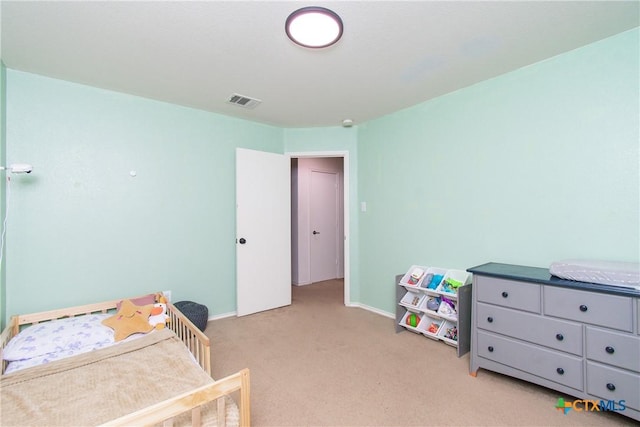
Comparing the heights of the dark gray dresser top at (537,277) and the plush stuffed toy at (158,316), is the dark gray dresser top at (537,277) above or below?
above

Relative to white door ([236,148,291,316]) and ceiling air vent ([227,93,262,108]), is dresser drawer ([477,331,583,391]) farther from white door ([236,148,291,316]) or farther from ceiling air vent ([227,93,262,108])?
ceiling air vent ([227,93,262,108])

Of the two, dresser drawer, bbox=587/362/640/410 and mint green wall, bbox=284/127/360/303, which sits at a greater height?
mint green wall, bbox=284/127/360/303

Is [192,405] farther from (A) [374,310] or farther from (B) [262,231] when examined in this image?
(A) [374,310]

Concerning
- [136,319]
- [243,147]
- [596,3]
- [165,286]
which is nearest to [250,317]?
[165,286]

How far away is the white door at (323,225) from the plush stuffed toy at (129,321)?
311cm

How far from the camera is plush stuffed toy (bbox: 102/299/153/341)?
6.90 ft

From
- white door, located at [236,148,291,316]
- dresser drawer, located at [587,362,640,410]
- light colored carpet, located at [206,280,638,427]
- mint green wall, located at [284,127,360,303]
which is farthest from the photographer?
mint green wall, located at [284,127,360,303]

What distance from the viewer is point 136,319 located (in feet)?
7.23

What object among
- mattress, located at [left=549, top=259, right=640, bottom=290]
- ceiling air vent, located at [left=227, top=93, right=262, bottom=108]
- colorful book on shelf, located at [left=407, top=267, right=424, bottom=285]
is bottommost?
colorful book on shelf, located at [left=407, top=267, right=424, bottom=285]

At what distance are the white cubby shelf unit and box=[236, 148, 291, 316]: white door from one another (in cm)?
151

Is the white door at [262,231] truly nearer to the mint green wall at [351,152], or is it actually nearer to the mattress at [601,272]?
the mint green wall at [351,152]

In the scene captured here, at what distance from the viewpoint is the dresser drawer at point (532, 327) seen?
1771 millimetres

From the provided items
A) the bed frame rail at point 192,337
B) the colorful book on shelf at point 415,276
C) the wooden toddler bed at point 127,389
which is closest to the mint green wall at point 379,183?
the colorful book on shelf at point 415,276

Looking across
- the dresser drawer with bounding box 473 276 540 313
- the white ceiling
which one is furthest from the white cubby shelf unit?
the white ceiling
